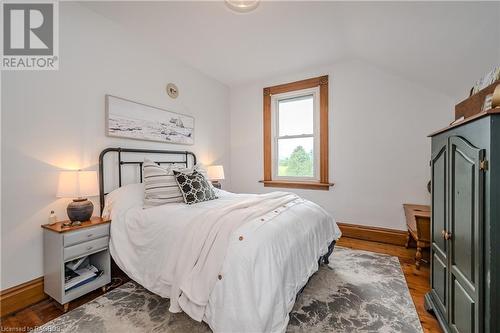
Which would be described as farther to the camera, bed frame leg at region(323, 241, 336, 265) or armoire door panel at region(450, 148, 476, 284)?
bed frame leg at region(323, 241, 336, 265)

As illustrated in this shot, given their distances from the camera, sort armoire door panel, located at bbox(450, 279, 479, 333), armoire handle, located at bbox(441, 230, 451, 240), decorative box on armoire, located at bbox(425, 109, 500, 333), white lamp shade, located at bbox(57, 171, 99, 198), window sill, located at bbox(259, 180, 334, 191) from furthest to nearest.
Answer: window sill, located at bbox(259, 180, 334, 191), white lamp shade, located at bbox(57, 171, 99, 198), armoire handle, located at bbox(441, 230, 451, 240), armoire door panel, located at bbox(450, 279, 479, 333), decorative box on armoire, located at bbox(425, 109, 500, 333)

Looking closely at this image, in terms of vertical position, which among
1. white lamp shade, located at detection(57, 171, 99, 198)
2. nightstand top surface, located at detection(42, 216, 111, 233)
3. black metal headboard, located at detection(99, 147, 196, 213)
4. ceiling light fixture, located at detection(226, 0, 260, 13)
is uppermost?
ceiling light fixture, located at detection(226, 0, 260, 13)

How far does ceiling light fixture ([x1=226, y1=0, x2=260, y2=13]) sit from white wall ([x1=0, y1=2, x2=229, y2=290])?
1.37 m

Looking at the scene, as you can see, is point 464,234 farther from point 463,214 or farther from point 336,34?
point 336,34

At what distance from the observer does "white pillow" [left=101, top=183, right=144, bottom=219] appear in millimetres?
2107

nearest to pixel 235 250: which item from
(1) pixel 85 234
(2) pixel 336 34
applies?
(1) pixel 85 234

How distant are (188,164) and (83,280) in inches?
74.8

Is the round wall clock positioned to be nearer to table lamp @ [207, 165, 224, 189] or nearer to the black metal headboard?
the black metal headboard

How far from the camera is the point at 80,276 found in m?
1.90

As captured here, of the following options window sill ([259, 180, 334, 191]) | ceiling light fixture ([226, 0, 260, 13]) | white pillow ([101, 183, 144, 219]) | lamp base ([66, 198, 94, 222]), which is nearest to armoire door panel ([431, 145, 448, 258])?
window sill ([259, 180, 334, 191])

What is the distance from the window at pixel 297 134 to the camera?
354 centimetres

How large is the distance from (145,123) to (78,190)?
46.6 inches

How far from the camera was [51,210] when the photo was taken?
6.52 ft

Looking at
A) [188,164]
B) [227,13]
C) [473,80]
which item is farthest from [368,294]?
[227,13]
